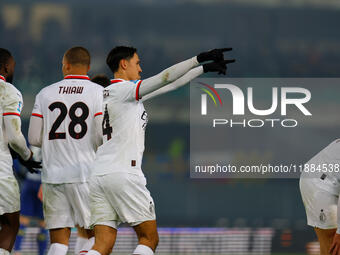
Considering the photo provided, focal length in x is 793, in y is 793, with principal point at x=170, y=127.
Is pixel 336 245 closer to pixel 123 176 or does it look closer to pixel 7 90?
pixel 123 176

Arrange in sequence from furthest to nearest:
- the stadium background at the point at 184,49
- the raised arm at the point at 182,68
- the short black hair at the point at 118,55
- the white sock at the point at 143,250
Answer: the stadium background at the point at 184,49 → the short black hair at the point at 118,55 → the white sock at the point at 143,250 → the raised arm at the point at 182,68

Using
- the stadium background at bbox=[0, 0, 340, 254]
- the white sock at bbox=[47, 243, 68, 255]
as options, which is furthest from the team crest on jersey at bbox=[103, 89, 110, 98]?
the stadium background at bbox=[0, 0, 340, 254]

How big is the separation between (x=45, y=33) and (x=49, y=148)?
1253 inches

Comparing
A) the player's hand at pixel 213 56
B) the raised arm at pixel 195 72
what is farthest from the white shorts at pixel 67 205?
the player's hand at pixel 213 56

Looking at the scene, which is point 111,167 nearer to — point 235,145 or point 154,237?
point 154,237

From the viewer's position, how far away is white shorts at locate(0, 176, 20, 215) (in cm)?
732

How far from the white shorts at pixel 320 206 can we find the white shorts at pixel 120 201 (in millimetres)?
1370

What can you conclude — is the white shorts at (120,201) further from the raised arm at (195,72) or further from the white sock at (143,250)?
the raised arm at (195,72)

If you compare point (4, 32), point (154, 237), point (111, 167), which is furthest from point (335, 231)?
point (4, 32)

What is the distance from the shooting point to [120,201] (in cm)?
669

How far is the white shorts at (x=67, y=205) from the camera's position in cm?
752

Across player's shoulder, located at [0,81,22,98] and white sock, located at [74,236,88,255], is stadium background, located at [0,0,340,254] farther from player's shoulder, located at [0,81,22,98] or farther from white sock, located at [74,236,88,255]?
player's shoulder, located at [0,81,22,98]

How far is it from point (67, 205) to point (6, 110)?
1083 millimetres

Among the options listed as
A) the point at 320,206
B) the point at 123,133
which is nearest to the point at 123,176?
the point at 123,133
